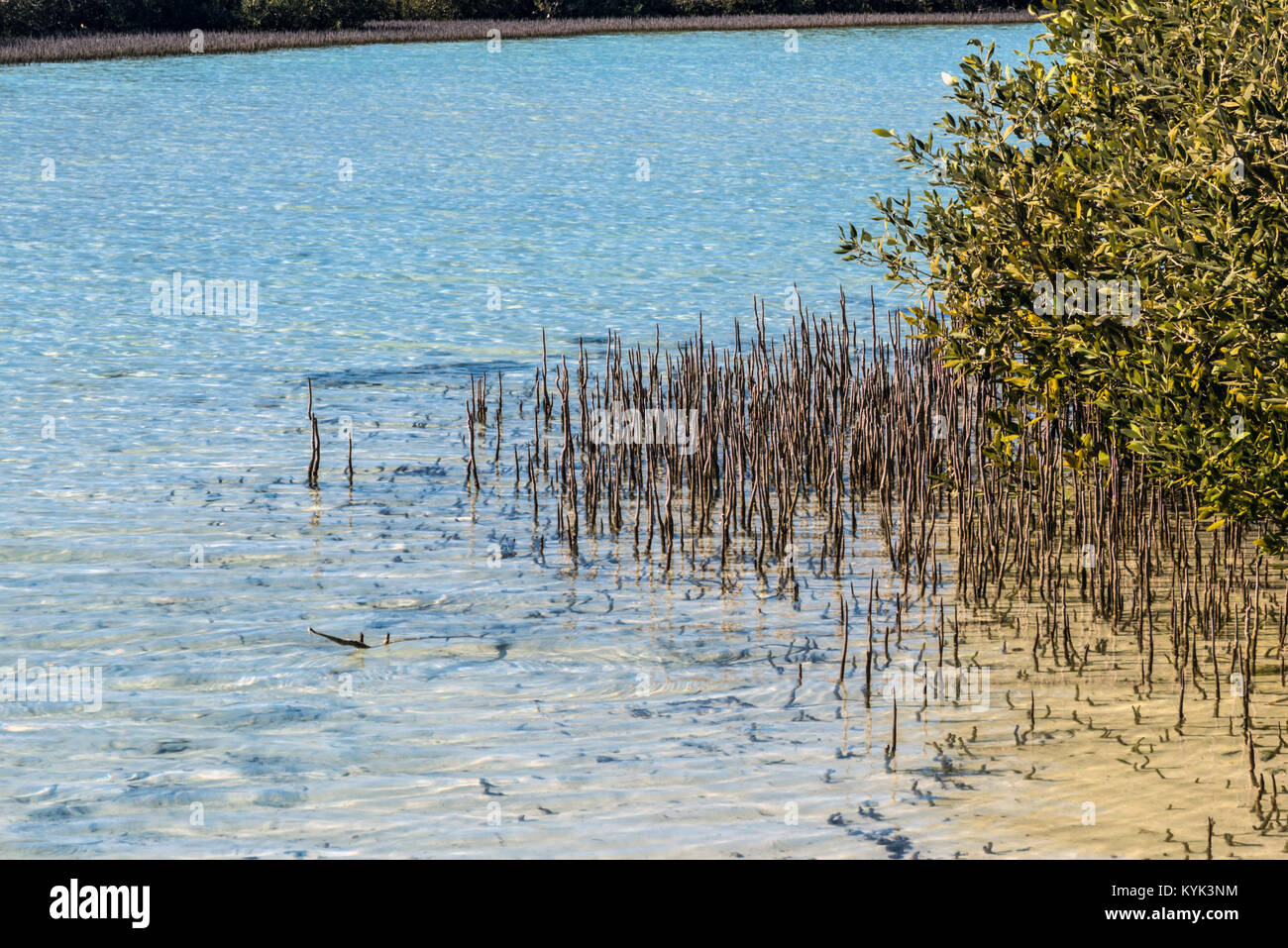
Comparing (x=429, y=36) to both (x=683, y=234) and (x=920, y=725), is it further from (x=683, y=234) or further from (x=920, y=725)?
(x=920, y=725)

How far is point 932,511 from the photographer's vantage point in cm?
905

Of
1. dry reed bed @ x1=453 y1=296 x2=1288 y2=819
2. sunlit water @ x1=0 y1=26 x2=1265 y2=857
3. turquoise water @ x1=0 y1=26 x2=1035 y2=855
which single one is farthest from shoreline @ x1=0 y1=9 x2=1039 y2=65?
dry reed bed @ x1=453 y1=296 x2=1288 y2=819

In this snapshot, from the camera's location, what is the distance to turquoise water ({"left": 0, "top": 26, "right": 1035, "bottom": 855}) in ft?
19.5

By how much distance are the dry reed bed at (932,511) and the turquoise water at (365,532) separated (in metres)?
0.47

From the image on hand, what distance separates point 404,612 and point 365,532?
1.60 m

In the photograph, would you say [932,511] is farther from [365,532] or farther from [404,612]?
[365,532]

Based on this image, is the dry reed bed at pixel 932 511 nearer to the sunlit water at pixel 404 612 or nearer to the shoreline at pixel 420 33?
the sunlit water at pixel 404 612

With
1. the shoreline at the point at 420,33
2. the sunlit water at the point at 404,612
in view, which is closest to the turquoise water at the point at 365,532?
the sunlit water at the point at 404,612

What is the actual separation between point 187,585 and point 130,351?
751cm

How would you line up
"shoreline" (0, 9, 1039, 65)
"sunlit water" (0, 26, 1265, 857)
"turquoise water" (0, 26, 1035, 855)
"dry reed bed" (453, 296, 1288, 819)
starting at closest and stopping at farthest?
"sunlit water" (0, 26, 1265, 857) → "turquoise water" (0, 26, 1035, 855) → "dry reed bed" (453, 296, 1288, 819) → "shoreline" (0, 9, 1039, 65)

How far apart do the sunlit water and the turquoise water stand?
1.0 inches

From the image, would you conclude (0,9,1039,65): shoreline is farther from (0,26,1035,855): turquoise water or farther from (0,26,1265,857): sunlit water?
(0,26,1265,857): sunlit water

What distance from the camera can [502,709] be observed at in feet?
22.2
